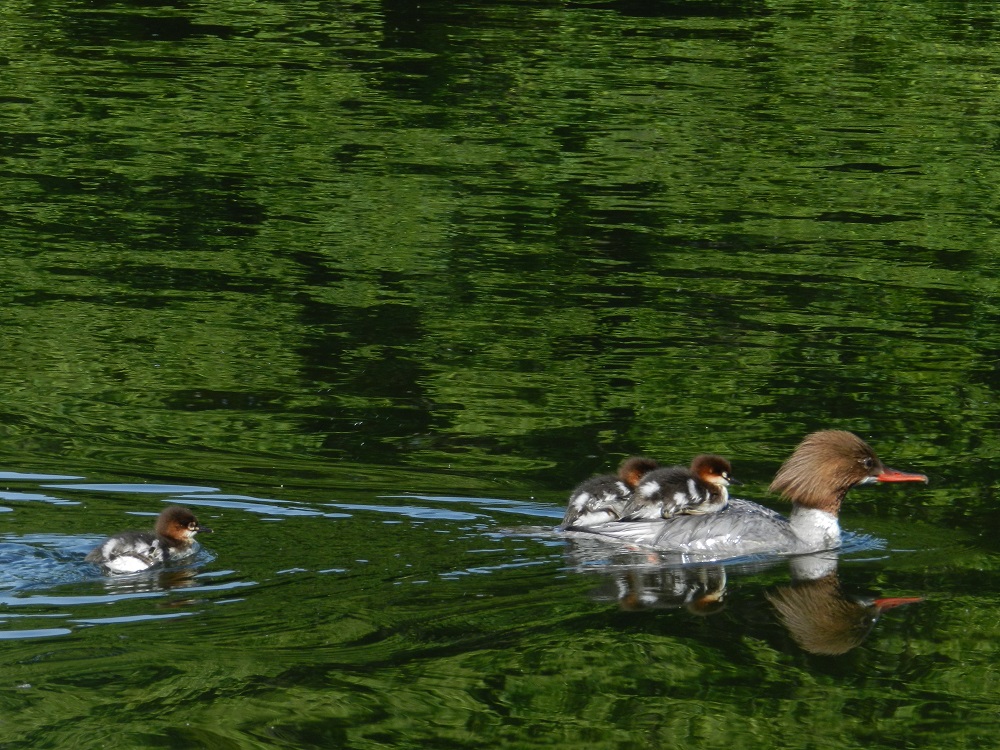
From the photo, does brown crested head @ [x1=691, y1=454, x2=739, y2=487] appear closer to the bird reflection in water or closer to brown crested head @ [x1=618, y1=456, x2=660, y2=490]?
Answer: brown crested head @ [x1=618, y1=456, x2=660, y2=490]

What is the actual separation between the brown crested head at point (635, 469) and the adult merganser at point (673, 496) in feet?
0.61

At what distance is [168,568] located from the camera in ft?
23.8

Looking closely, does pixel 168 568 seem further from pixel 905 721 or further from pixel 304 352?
pixel 304 352

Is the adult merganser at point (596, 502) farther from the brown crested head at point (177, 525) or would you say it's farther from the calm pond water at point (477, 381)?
the brown crested head at point (177, 525)

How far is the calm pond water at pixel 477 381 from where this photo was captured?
6.35 meters

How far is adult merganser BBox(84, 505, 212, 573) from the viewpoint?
7.32 m

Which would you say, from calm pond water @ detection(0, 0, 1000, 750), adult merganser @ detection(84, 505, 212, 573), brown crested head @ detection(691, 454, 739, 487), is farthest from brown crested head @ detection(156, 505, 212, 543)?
brown crested head @ detection(691, 454, 739, 487)

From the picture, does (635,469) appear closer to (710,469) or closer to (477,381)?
(710,469)

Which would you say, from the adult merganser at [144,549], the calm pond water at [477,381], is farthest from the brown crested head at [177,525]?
the calm pond water at [477,381]

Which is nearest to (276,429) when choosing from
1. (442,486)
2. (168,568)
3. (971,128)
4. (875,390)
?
(442,486)

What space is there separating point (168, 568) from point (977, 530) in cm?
353

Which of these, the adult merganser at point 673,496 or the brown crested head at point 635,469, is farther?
the brown crested head at point 635,469

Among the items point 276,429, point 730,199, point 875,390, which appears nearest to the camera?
point 276,429

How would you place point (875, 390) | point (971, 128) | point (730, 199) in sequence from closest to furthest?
point (875, 390) → point (730, 199) → point (971, 128)
